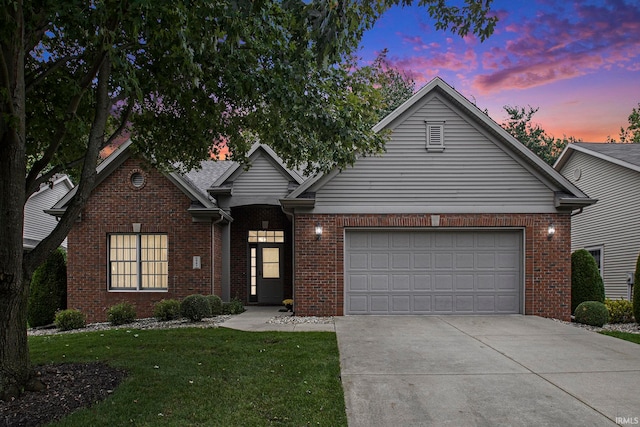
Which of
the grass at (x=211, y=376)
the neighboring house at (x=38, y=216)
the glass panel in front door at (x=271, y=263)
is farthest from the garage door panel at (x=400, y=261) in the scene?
the neighboring house at (x=38, y=216)

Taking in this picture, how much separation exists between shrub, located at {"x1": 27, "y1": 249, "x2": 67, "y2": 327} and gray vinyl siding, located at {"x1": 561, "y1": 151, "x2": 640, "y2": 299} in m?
19.2

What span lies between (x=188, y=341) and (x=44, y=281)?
25.0ft

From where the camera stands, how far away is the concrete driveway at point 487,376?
505 centimetres

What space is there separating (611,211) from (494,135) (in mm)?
8323

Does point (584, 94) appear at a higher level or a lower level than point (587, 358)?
higher

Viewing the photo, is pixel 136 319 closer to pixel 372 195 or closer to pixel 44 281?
pixel 44 281

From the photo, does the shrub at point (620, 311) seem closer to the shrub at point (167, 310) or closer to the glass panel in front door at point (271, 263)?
the glass panel in front door at point (271, 263)

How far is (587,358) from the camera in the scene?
750cm

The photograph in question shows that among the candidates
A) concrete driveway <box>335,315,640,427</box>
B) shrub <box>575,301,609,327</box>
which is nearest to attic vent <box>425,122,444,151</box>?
concrete driveway <box>335,315,640,427</box>

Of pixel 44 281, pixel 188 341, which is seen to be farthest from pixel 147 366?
pixel 44 281

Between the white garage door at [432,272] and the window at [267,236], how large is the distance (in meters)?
4.66

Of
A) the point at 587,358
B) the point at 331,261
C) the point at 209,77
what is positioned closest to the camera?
the point at 587,358

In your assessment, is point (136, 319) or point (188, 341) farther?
point (136, 319)

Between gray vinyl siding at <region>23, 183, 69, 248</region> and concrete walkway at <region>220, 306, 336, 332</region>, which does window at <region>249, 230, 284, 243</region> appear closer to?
concrete walkway at <region>220, 306, 336, 332</region>
